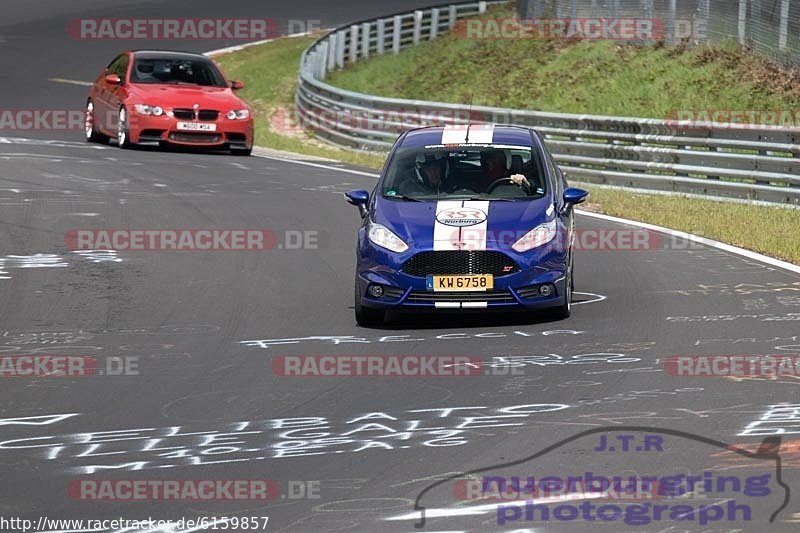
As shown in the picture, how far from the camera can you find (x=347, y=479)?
7.37m

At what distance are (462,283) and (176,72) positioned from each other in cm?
1600

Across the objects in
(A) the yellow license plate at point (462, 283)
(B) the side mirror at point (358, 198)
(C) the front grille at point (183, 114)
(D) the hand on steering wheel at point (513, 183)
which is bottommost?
(A) the yellow license plate at point (462, 283)

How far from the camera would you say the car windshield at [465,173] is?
12.8 metres

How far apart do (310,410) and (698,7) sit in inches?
945

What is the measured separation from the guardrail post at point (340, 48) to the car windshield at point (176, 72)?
13342mm

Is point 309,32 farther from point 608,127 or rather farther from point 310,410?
point 310,410

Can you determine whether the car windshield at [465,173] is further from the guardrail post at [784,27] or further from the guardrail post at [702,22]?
the guardrail post at [702,22]

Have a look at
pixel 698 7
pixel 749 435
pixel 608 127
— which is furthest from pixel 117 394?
pixel 698 7

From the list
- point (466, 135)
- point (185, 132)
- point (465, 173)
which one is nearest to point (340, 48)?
point (185, 132)

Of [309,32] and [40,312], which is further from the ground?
[309,32]

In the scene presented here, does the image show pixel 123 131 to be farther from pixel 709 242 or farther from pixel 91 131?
pixel 709 242

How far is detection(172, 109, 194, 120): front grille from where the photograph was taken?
25578 mm

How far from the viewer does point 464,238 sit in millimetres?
11898


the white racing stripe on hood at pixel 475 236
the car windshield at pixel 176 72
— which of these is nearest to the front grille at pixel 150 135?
the car windshield at pixel 176 72
